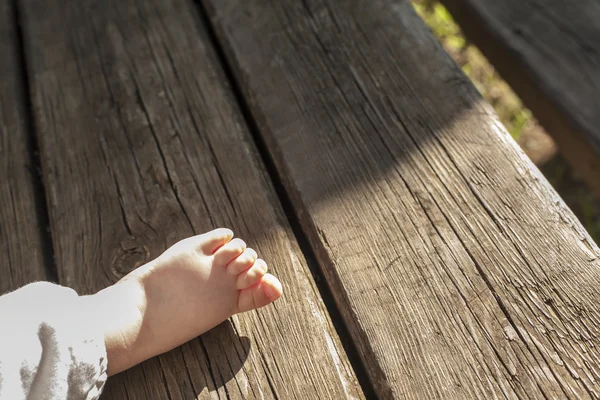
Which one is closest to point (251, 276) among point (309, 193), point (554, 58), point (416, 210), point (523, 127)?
point (309, 193)

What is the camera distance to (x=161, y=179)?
1.36 metres

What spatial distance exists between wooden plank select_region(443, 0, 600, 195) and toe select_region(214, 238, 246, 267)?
2.84ft

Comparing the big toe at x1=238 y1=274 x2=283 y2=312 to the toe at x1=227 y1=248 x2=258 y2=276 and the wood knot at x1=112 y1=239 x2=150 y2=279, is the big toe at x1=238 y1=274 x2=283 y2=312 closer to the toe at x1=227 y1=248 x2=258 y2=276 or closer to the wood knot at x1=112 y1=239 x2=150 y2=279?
the toe at x1=227 y1=248 x2=258 y2=276

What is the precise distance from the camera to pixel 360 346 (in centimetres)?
107

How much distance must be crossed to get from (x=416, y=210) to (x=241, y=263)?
1.28 ft

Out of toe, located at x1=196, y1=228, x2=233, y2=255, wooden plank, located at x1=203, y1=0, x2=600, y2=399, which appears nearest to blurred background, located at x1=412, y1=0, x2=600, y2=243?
wooden plank, located at x1=203, y1=0, x2=600, y2=399

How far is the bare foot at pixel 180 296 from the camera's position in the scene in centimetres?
108

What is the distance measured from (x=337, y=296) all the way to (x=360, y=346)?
4.5 inches

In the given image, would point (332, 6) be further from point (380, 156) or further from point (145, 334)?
point (145, 334)

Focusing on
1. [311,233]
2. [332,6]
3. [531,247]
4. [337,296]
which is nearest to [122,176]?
[311,233]

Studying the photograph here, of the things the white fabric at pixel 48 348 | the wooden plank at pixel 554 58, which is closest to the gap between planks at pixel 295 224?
→ the white fabric at pixel 48 348

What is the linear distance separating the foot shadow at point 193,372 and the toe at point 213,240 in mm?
156

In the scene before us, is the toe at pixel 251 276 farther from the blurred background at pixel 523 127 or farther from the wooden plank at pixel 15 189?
the blurred background at pixel 523 127

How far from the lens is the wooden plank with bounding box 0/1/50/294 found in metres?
1.28
